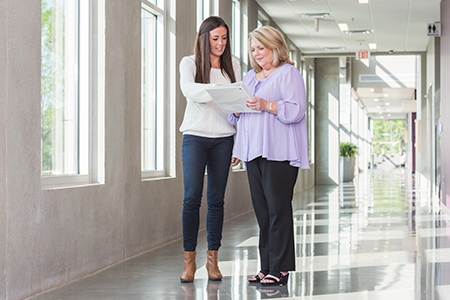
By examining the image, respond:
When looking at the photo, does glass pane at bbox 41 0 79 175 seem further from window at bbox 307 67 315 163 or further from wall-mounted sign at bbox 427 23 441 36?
window at bbox 307 67 315 163

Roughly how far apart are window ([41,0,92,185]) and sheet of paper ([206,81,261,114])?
3.62 ft

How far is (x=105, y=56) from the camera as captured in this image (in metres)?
3.80

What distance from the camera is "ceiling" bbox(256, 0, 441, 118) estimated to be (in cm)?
924

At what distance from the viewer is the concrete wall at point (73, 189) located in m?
2.72

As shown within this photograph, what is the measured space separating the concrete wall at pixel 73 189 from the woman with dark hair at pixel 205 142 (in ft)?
2.38

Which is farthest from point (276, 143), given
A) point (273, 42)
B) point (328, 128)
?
point (328, 128)

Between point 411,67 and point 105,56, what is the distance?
17.8m

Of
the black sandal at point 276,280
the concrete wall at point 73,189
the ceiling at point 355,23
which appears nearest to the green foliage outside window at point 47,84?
the concrete wall at point 73,189

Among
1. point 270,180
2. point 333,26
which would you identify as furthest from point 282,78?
point 333,26

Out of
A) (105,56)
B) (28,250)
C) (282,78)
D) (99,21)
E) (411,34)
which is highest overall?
(411,34)

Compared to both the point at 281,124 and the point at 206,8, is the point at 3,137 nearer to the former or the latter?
the point at 281,124

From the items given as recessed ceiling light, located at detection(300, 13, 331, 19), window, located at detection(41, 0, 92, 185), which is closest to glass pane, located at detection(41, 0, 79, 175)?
window, located at detection(41, 0, 92, 185)

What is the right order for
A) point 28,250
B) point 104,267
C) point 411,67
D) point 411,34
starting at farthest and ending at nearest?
point 411,67 → point 411,34 → point 104,267 → point 28,250

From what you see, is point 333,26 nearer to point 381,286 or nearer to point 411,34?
point 411,34
